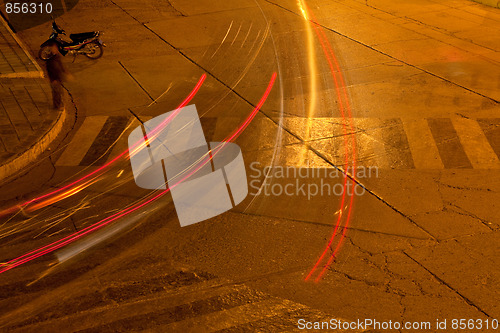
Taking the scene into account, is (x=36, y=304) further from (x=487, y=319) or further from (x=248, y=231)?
(x=487, y=319)

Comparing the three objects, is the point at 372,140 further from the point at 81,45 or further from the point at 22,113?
the point at 81,45

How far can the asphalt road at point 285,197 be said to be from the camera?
240 inches

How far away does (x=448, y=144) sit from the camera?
9.54m

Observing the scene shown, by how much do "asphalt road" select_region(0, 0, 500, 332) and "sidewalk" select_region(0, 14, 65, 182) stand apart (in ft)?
1.04

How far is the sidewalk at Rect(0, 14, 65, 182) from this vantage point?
9281mm

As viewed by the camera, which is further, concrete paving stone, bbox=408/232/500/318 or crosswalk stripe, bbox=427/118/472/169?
crosswalk stripe, bbox=427/118/472/169

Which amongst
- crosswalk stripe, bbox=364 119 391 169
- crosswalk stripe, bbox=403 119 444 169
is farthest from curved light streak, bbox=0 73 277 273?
crosswalk stripe, bbox=403 119 444 169

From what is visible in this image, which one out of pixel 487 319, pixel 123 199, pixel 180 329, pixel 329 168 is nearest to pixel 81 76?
pixel 123 199

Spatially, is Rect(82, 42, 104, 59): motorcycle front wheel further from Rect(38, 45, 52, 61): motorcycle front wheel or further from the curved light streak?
the curved light streak

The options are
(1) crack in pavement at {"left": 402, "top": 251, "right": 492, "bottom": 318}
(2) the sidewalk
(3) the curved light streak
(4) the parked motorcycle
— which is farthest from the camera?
(4) the parked motorcycle

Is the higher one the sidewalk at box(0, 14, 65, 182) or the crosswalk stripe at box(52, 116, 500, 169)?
the crosswalk stripe at box(52, 116, 500, 169)

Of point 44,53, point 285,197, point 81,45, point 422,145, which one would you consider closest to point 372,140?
point 422,145

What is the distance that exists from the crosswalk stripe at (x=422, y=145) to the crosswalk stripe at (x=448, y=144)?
83mm

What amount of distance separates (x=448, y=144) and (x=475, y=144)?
43 cm
